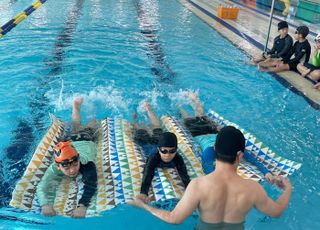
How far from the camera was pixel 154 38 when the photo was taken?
10.2 metres

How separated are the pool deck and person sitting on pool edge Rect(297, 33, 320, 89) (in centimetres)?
11

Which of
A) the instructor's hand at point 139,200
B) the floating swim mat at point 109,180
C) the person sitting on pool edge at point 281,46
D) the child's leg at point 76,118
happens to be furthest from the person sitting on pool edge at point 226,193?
the person sitting on pool edge at point 281,46

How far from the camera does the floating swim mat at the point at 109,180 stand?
11.2 feet

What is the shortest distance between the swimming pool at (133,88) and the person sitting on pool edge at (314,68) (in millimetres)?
587

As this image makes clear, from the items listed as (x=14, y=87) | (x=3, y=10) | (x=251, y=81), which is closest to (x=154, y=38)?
(x=251, y=81)

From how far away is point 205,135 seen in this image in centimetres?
468

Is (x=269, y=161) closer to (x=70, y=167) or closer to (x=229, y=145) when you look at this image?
(x=229, y=145)

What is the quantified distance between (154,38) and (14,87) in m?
4.66

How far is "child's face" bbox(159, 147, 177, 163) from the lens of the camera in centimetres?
343

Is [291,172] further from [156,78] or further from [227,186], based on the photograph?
[156,78]

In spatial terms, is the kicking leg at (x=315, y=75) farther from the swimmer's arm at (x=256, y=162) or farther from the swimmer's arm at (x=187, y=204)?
the swimmer's arm at (x=187, y=204)

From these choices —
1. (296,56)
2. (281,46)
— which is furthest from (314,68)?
(281,46)

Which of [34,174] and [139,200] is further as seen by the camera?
[34,174]

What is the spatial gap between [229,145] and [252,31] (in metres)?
9.55
